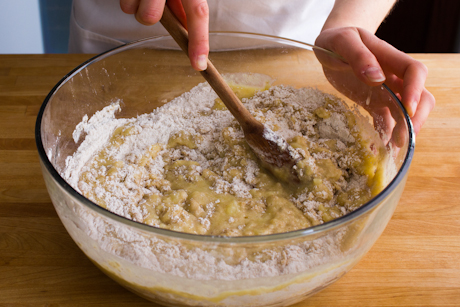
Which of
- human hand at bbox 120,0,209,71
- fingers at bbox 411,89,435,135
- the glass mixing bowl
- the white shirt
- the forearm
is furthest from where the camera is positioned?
the white shirt

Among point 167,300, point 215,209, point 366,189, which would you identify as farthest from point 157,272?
point 366,189

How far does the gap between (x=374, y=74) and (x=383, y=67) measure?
0.54 ft

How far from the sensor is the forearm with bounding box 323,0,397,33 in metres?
1.43

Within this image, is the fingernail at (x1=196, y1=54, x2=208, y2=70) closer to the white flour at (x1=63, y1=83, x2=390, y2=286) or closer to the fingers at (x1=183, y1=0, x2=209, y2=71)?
the fingers at (x1=183, y1=0, x2=209, y2=71)

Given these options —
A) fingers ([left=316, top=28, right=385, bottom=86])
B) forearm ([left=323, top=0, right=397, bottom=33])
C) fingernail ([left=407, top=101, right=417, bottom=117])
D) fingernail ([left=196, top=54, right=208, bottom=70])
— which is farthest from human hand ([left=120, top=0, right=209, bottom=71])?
forearm ([left=323, top=0, right=397, bottom=33])

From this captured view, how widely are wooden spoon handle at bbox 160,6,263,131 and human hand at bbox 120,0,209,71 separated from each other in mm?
67

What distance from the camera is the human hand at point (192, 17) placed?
89cm

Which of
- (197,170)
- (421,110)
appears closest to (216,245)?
(197,170)

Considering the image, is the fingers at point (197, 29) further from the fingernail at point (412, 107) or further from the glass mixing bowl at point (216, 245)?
the fingernail at point (412, 107)

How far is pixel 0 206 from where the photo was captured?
1108 mm

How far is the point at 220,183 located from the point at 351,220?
39 centimetres

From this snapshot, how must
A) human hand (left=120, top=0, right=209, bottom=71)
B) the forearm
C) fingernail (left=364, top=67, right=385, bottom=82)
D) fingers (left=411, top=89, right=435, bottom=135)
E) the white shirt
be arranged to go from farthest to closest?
the white shirt
the forearm
fingers (left=411, top=89, right=435, bottom=135)
fingernail (left=364, top=67, right=385, bottom=82)
human hand (left=120, top=0, right=209, bottom=71)

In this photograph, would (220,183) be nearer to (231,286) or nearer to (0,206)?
(231,286)

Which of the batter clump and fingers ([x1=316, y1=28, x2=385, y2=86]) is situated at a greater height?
fingers ([x1=316, y1=28, x2=385, y2=86])
